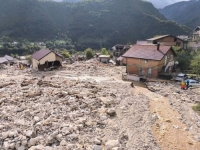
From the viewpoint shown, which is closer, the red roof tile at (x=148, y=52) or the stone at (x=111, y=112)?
the stone at (x=111, y=112)

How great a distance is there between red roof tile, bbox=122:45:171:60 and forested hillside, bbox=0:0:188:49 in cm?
6975

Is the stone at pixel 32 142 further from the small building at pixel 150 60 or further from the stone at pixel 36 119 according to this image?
the small building at pixel 150 60

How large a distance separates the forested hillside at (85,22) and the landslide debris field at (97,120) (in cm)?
8351

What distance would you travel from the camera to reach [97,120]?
46.4 ft

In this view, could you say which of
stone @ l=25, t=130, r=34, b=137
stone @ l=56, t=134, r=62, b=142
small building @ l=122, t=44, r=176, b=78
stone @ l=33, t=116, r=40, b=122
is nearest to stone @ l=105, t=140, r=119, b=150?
stone @ l=56, t=134, r=62, b=142

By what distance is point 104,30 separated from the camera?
114125mm

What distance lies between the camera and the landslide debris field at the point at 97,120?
11.3 metres

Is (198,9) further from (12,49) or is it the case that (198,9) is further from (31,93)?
(31,93)

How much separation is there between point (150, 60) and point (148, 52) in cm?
196

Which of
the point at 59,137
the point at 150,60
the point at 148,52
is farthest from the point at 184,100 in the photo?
the point at 59,137

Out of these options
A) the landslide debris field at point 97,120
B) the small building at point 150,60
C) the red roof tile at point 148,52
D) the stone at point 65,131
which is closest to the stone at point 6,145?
the landslide debris field at point 97,120

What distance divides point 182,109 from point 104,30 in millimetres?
101649

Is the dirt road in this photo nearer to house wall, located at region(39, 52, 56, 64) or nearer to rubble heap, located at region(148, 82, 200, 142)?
rubble heap, located at region(148, 82, 200, 142)

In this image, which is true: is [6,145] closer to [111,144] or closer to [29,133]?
[29,133]
